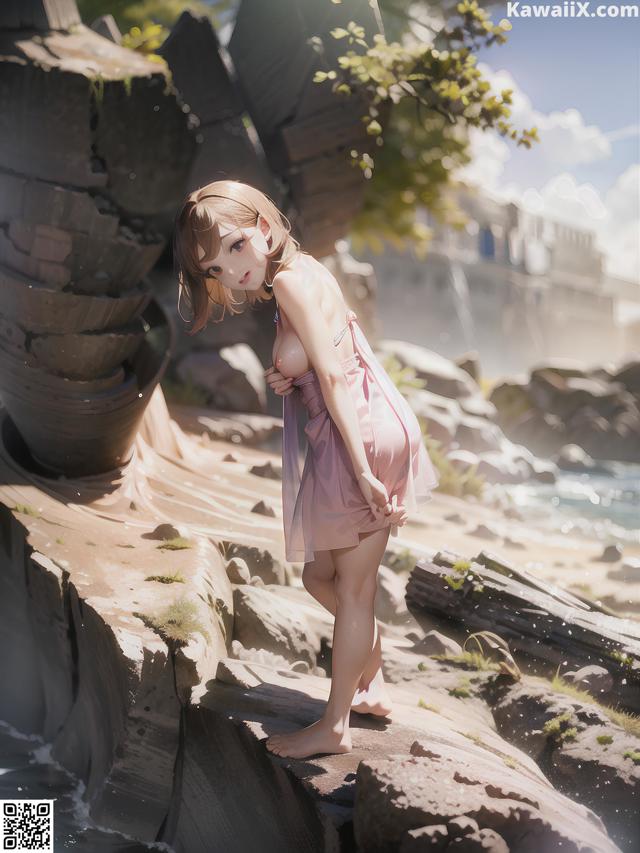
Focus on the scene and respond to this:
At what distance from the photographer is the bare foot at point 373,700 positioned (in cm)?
273

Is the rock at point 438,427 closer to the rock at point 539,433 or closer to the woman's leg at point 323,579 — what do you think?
the rock at point 539,433

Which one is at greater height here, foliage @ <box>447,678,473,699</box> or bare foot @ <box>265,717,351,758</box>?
bare foot @ <box>265,717,351,758</box>

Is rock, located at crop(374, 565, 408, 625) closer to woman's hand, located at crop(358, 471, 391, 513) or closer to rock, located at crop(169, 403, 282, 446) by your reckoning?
woman's hand, located at crop(358, 471, 391, 513)

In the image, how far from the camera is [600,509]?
763cm

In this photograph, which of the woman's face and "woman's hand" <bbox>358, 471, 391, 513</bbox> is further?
the woman's face

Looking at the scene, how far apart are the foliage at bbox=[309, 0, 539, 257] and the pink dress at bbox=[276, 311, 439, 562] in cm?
216

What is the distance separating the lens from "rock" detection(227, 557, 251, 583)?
3709 mm

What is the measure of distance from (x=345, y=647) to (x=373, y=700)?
360 millimetres

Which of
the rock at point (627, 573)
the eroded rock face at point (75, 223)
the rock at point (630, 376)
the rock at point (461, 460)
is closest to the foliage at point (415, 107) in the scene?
Result: the eroded rock face at point (75, 223)

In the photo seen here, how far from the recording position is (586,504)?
25.6ft

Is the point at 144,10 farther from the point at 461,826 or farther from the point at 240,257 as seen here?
the point at 461,826

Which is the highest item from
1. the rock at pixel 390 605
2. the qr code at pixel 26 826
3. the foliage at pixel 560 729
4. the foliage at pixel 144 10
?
the foliage at pixel 144 10

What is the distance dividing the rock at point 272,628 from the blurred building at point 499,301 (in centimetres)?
1894

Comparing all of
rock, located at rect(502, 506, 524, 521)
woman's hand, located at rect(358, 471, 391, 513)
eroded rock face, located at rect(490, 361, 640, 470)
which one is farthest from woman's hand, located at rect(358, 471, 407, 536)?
eroded rock face, located at rect(490, 361, 640, 470)
